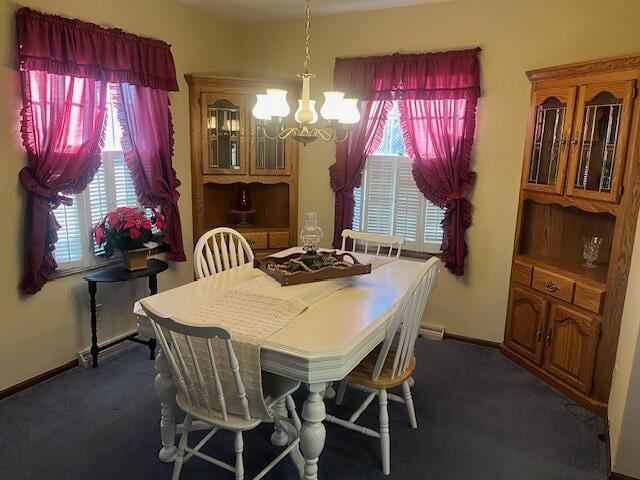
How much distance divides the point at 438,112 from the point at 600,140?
1169 millimetres

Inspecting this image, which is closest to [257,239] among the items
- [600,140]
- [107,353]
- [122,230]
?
[122,230]

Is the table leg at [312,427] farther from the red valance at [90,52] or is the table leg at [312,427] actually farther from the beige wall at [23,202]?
the red valance at [90,52]

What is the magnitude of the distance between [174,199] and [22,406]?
68.9 inches

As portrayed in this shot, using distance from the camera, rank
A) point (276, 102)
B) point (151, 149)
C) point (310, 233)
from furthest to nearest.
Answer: point (151, 149) → point (310, 233) → point (276, 102)

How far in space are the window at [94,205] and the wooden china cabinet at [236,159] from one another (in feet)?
2.20

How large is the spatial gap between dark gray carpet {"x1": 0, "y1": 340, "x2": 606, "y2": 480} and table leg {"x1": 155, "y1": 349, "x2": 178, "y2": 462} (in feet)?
0.23

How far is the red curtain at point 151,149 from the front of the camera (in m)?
3.49

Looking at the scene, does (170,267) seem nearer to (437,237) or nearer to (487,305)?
(437,237)

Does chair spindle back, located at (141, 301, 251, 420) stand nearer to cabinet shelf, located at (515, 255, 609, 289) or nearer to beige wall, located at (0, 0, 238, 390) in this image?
beige wall, located at (0, 0, 238, 390)

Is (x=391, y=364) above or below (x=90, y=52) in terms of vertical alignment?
below

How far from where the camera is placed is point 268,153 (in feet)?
14.1

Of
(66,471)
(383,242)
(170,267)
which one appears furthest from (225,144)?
(66,471)

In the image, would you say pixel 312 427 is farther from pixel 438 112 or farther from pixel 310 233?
pixel 438 112

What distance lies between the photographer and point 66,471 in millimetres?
2332
